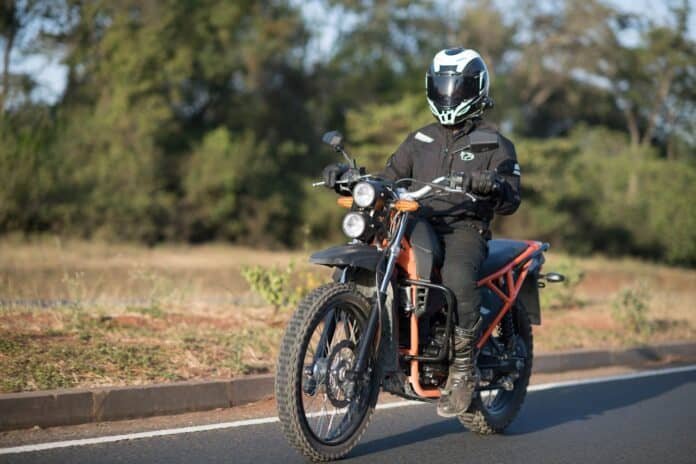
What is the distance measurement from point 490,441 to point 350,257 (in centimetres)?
201

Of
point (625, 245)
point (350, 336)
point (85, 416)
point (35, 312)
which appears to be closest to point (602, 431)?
point (350, 336)

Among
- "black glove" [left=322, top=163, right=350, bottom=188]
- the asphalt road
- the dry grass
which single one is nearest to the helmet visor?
"black glove" [left=322, top=163, right=350, bottom=188]

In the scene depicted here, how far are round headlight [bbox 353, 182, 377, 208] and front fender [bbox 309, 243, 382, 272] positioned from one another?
26 centimetres

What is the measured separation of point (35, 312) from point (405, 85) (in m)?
31.0

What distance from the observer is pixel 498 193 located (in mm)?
6082

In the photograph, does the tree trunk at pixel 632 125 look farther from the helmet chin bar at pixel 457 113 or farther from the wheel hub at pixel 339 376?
the wheel hub at pixel 339 376

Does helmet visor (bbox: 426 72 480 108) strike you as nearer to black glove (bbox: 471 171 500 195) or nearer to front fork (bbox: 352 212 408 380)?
black glove (bbox: 471 171 500 195)

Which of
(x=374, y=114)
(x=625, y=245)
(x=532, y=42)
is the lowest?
(x=625, y=245)

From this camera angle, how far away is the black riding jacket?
6.35 m

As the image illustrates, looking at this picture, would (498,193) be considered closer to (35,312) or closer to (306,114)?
(35,312)

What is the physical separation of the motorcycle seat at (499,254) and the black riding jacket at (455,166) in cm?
39

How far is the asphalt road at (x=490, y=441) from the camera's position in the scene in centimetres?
589

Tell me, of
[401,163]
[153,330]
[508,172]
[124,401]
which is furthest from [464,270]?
[153,330]

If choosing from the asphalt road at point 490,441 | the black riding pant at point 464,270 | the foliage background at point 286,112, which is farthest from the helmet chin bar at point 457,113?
the foliage background at point 286,112
